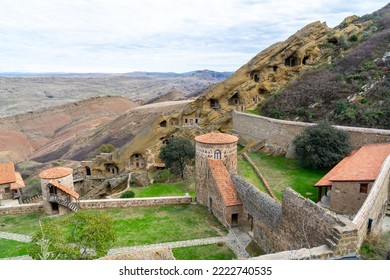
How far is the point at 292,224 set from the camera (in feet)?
42.7

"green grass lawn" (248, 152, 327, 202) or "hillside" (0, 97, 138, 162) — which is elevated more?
"green grass lawn" (248, 152, 327, 202)

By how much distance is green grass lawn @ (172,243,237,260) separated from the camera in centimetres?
1558

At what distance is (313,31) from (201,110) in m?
18.8

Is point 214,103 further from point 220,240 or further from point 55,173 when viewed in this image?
point 220,240

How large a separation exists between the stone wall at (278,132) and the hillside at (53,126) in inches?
1743

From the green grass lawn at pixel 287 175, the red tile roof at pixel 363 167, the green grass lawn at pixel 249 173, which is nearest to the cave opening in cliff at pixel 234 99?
the green grass lawn at pixel 249 173

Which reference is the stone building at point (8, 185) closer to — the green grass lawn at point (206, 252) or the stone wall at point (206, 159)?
the stone wall at point (206, 159)

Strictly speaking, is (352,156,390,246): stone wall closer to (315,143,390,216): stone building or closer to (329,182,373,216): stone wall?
(315,143,390,216): stone building

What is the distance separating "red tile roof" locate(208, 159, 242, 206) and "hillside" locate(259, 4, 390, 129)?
44.8 feet

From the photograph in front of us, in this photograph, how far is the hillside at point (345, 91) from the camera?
27481 millimetres

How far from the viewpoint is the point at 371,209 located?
490 inches

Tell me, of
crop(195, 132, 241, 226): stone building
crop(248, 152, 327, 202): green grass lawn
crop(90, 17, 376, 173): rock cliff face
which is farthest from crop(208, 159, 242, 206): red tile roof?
crop(90, 17, 376, 173): rock cliff face

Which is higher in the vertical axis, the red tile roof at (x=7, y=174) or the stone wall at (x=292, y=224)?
the stone wall at (x=292, y=224)

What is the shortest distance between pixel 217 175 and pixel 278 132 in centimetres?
1246
